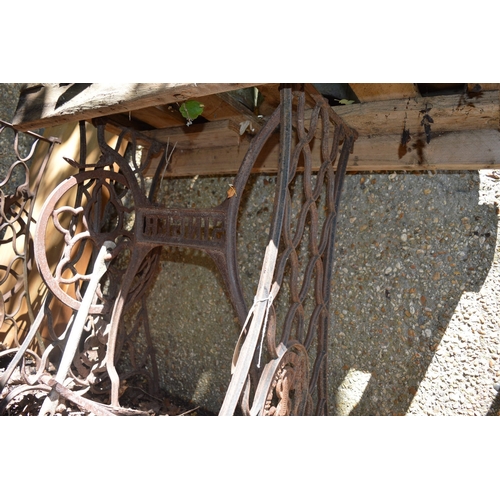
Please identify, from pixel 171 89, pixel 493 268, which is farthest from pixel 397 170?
pixel 171 89

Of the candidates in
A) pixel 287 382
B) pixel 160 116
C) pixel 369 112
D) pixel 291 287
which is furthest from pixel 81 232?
pixel 369 112

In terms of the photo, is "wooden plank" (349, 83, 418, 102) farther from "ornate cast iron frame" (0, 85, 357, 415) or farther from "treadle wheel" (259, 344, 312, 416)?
"treadle wheel" (259, 344, 312, 416)

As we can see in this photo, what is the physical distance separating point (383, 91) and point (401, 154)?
0.26m

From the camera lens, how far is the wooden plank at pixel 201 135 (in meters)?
1.91

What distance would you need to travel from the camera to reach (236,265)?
1376 millimetres

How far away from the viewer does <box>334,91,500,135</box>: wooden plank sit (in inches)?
57.6

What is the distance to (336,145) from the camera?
5.38 feet

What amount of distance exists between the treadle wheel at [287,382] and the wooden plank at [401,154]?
771 millimetres

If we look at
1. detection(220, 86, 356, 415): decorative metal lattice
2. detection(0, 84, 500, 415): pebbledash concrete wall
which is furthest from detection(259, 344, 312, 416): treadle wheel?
detection(0, 84, 500, 415): pebbledash concrete wall

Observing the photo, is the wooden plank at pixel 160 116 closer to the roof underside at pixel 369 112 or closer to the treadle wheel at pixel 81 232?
the roof underside at pixel 369 112

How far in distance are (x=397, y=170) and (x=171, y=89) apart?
101 cm

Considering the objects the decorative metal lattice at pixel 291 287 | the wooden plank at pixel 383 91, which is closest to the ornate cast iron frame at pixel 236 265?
the decorative metal lattice at pixel 291 287

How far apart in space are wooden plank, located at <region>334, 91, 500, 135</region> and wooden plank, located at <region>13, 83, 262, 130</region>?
635 mm

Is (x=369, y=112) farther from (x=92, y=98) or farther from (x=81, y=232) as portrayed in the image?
(x=81, y=232)
